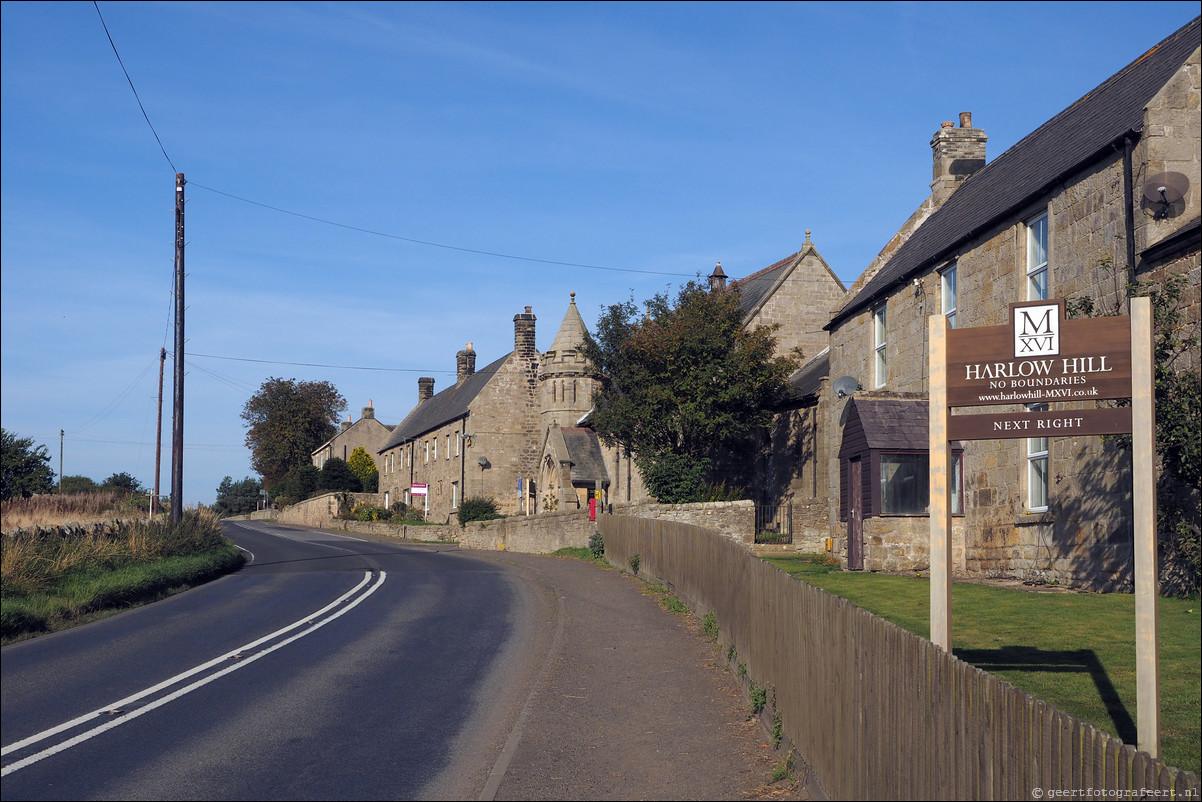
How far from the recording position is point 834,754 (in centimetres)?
649

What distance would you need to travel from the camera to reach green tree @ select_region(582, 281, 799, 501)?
29891 mm

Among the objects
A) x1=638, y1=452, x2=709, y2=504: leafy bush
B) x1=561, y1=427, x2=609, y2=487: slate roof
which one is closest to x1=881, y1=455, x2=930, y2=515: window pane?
x1=638, y1=452, x2=709, y2=504: leafy bush

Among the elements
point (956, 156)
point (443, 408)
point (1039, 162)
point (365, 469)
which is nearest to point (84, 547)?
point (1039, 162)

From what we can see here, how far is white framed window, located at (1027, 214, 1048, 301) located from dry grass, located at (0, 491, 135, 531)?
18448 mm

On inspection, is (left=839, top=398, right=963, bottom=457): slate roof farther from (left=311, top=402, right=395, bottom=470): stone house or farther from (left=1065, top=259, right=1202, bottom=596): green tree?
(left=311, top=402, right=395, bottom=470): stone house

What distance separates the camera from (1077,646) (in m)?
10.5

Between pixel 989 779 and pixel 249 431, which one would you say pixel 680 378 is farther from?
pixel 249 431

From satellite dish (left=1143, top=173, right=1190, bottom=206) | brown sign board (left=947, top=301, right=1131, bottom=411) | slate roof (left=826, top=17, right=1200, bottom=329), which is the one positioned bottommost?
brown sign board (left=947, top=301, right=1131, bottom=411)

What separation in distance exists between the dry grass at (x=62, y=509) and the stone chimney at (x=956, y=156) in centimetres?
2322

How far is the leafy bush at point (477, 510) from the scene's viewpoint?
170 feet

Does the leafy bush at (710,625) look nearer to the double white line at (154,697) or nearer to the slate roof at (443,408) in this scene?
the double white line at (154,697)

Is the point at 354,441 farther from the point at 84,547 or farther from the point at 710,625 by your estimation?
the point at 710,625

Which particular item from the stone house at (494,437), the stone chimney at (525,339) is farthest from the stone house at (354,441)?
the stone chimney at (525,339)

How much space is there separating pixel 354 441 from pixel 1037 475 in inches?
2967
